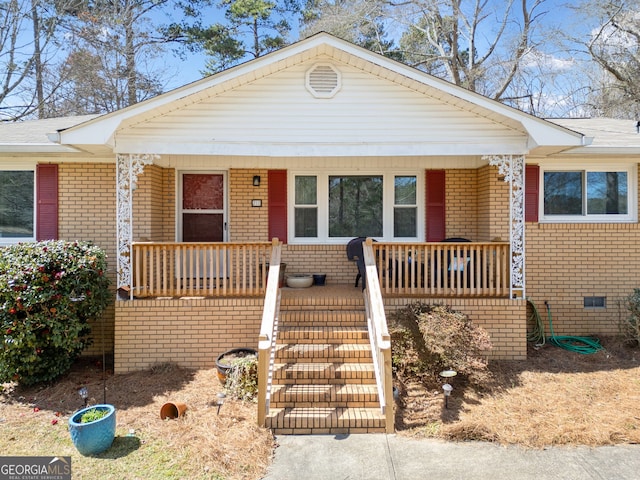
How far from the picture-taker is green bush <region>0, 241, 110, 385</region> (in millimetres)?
5508

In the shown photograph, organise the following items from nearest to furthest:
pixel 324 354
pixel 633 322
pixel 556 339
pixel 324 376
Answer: pixel 324 376
pixel 324 354
pixel 633 322
pixel 556 339

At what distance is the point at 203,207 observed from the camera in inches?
322

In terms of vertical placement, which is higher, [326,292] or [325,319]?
[326,292]

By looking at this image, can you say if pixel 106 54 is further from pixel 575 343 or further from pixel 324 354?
pixel 575 343

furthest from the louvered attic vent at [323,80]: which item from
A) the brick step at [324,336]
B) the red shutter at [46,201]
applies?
the red shutter at [46,201]

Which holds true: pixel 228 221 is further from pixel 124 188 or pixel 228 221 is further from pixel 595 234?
pixel 595 234

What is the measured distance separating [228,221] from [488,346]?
5075 millimetres

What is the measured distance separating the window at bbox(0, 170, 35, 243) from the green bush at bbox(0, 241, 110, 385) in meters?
1.90

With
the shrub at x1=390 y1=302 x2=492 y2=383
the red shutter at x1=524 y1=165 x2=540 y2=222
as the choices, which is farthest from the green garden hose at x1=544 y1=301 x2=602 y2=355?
the shrub at x1=390 y1=302 x2=492 y2=383

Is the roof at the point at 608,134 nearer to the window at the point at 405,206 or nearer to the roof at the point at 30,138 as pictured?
the window at the point at 405,206

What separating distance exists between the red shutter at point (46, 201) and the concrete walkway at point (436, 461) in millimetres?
5846

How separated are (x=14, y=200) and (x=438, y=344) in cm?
773

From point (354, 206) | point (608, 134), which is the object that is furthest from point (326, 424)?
point (608, 134)

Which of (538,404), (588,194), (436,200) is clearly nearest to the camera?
(538,404)
